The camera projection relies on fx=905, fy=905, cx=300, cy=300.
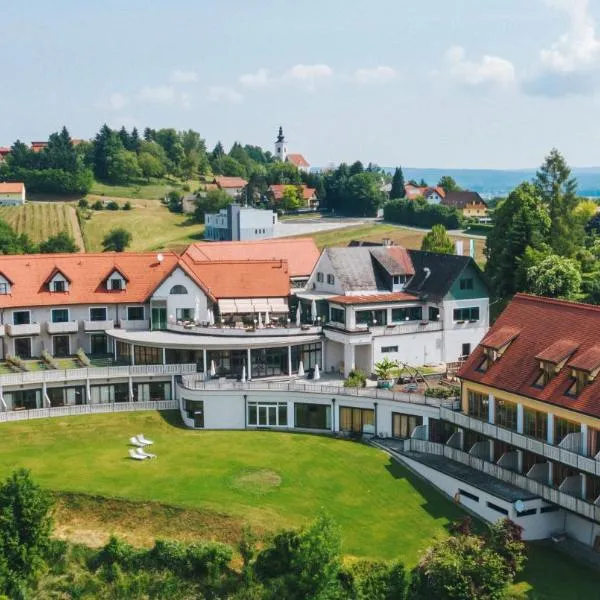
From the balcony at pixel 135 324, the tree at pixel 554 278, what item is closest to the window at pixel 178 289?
the balcony at pixel 135 324

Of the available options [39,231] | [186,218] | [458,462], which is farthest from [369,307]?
[186,218]

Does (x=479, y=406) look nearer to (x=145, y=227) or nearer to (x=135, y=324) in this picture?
(x=135, y=324)

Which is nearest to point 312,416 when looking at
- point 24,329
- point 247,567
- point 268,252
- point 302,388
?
point 302,388

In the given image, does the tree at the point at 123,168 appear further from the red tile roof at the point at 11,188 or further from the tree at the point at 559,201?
the tree at the point at 559,201

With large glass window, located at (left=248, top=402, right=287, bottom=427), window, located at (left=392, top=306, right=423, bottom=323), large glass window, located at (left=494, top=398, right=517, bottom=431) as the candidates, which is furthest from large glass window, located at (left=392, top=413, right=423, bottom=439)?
window, located at (left=392, top=306, right=423, bottom=323)

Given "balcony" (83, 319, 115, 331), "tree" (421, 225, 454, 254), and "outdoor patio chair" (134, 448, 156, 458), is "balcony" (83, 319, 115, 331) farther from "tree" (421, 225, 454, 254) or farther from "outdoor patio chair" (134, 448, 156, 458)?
"tree" (421, 225, 454, 254)
